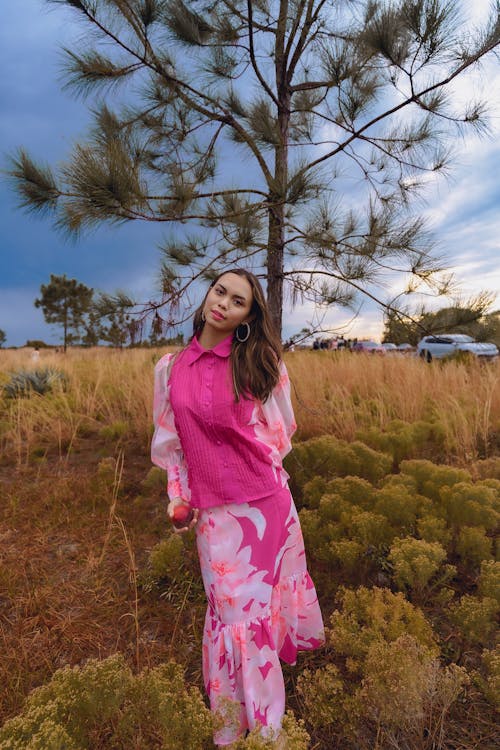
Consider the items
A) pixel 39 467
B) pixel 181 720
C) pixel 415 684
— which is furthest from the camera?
pixel 39 467

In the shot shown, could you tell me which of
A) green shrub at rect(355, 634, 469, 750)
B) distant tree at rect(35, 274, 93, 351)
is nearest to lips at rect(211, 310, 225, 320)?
green shrub at rect(355, 634, 469, 750)

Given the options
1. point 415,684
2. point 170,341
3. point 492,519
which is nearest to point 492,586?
point 492,519

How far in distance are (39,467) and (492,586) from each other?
350 cm

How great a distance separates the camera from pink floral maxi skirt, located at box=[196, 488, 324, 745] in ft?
4.40

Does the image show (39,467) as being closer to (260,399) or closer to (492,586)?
(260,399)

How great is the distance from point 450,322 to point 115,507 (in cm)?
254

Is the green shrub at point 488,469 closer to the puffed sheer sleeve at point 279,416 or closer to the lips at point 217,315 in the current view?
the puffed sheer sleeve at point 279,416

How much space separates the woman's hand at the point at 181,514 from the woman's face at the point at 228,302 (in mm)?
596

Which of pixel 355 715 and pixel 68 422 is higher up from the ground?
pixel 68 422

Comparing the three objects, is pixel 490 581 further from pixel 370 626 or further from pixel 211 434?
pixel 211 434

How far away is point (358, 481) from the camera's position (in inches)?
87.9

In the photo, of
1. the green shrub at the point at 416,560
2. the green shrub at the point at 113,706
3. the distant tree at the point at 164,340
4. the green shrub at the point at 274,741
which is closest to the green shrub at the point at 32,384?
the distant tree at the point at 164,340

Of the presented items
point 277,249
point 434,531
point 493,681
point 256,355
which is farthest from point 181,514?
point 277,249

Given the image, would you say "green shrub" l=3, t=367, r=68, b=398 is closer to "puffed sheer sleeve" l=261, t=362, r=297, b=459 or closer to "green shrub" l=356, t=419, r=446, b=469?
"green shrub" l=356, t=419, r=446, b=469
